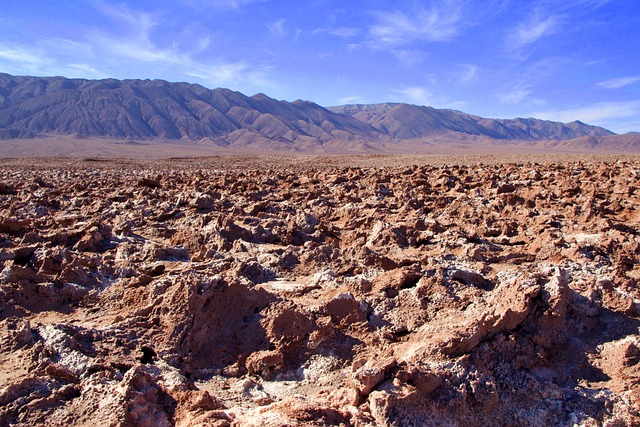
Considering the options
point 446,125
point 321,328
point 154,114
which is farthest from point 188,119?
point 321,328

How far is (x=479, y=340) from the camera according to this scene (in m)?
2.80

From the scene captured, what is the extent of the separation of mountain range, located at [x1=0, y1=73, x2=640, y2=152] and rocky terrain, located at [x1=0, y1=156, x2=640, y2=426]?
84.7m

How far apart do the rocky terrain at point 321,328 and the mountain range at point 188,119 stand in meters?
84.7

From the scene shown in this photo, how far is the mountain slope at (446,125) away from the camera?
147m

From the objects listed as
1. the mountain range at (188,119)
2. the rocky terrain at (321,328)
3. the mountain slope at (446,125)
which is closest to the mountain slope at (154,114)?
the mountain range at (188,119)

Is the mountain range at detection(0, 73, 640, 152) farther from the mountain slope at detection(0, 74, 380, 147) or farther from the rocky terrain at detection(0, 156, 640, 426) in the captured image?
the rocky terrain at detection(0, 156, 640, 426)

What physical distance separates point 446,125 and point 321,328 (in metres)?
159

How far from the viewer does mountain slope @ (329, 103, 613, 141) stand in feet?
482

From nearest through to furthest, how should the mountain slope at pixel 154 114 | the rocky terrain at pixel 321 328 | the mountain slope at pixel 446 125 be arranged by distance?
the rocky terrain at pixel 321 328
the mountain slope at pixel 154 114
the mountain slope at pixel 446 125

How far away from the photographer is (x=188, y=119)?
105m

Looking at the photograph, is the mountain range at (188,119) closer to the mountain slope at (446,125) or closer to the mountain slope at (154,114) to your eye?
the mountain slope at (154,114)

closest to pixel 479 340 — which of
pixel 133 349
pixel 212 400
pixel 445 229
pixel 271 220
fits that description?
pixel 212 400

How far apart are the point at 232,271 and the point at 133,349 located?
1.36 metres

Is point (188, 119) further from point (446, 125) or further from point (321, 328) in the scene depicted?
point (321, 328)
